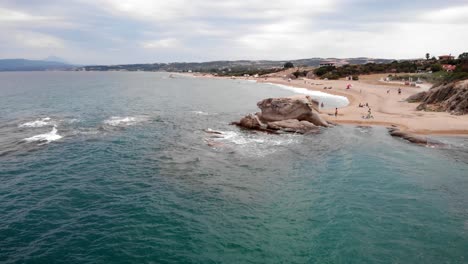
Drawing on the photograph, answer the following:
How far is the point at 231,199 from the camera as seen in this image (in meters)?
25.2

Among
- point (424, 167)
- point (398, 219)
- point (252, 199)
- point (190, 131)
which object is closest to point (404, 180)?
point (424, 167)

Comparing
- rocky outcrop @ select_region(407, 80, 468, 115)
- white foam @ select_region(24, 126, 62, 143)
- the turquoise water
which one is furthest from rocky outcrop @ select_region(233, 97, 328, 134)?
white foam @ select_region(24, 126, 62, 143)

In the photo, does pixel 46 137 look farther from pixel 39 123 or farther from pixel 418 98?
pixel 418 98

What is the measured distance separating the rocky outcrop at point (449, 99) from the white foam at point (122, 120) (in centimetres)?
5278

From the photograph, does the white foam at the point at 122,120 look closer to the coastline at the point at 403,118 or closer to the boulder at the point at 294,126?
the boulder at the point at 294,126

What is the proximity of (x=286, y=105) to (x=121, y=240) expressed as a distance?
121 feet

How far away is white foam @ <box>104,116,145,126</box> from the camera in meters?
54.8

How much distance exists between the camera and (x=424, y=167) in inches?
1278

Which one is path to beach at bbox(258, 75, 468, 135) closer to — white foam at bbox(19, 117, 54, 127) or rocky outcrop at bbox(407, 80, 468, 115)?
rocky outcrop at bbox(407, 80, 468, 115)

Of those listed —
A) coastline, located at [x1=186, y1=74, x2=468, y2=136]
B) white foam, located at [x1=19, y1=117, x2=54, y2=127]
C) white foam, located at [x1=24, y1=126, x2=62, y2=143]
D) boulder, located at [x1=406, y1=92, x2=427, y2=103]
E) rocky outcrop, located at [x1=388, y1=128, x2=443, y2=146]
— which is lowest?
white foam, located at [x1=24, y1=126, x2=62, y2=143]

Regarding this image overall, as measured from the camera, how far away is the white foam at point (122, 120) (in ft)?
180

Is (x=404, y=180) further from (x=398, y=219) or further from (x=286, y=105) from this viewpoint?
(x=286, y=105)

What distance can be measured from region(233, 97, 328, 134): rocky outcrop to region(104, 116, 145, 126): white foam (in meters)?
18.7

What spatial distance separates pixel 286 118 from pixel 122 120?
94.5 feet
